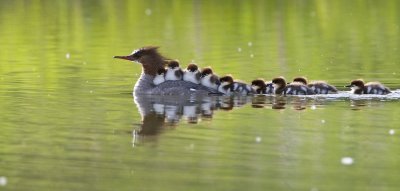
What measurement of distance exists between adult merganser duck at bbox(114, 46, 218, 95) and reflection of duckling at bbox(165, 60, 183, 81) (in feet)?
0.46

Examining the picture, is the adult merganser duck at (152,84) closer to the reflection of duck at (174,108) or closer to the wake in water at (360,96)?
the reflection of duck at (174,108)

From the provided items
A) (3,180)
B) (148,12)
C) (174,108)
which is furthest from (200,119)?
(148,12)

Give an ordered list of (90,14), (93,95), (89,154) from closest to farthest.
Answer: (89,154), (93,95), (90,14)

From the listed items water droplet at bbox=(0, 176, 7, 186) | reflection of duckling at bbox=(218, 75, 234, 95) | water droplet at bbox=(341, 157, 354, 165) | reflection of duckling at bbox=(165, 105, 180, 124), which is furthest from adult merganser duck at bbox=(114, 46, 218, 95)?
water droplet at bbox=(0, 176, 7, 186)

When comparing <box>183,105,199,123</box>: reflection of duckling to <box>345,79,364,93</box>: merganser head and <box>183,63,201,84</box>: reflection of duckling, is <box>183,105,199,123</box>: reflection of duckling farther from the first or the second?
<box>345,79,364,93</box>: merganser head

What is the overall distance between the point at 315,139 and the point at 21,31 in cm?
1764

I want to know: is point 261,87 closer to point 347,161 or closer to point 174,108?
point 174,108

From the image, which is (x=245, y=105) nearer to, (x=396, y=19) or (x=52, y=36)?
(x=52, y=36)

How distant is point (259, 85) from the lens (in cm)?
1602

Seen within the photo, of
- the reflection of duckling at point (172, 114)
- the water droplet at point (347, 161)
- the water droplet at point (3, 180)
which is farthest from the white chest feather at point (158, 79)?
the water droplet at point (3, 180)

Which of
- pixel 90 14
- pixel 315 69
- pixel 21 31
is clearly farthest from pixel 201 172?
pixel 90 14

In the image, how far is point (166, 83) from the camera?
16.5 meters

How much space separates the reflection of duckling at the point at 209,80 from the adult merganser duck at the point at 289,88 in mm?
820

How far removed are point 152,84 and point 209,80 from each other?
94cm
